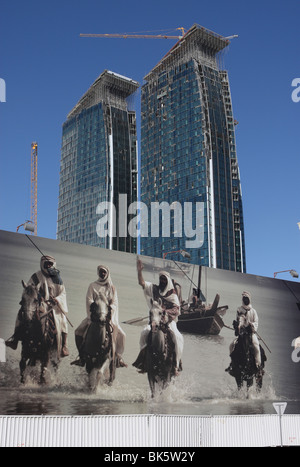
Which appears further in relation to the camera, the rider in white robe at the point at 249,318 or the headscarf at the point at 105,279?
the rider in white robe at the point at 249,318

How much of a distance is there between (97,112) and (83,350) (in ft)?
476

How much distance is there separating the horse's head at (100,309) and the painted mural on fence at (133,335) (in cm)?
7

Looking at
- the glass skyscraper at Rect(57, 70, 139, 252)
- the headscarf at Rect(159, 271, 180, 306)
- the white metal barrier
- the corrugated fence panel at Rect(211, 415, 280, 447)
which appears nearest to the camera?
the white metal barrier

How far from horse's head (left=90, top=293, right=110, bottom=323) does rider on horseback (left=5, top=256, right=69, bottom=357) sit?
1887 mm

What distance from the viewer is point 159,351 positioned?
1362 inches

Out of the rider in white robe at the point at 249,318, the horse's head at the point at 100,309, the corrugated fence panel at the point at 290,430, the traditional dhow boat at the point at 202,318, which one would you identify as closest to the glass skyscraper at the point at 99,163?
the rider in white robe at the point at 249,318

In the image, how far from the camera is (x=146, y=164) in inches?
6142

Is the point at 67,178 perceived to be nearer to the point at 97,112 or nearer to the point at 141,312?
the point at 97,112

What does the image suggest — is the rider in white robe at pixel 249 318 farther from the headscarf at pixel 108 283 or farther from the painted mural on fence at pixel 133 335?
the headscarf at pixel 108 283

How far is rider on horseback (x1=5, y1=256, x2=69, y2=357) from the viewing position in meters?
30.5

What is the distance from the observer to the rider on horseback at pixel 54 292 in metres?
30.5

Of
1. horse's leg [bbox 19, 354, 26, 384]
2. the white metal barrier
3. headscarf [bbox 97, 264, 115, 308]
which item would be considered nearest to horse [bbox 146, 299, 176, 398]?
headscarf [bbox 97, 264, 115, 308]

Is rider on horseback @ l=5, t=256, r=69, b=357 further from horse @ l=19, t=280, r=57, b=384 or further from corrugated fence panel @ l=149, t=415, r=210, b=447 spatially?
corrugated fence panel @ l=149, t=415, r=210, b=447

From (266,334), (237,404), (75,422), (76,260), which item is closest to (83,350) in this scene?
(76,260)
